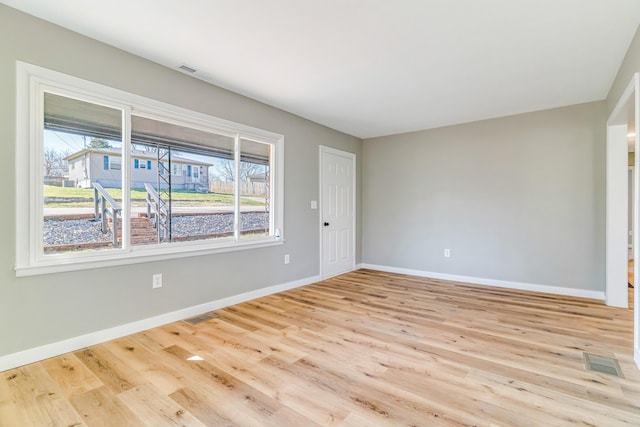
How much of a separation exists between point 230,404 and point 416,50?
2906 mm

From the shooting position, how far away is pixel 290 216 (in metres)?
4.23

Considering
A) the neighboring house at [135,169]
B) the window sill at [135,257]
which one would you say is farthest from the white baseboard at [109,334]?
the neighboring house at [135,169]

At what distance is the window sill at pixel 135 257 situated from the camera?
219cm

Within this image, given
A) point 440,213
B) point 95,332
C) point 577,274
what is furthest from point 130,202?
point 577,274

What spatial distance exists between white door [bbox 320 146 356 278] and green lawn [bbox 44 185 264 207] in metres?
1.29

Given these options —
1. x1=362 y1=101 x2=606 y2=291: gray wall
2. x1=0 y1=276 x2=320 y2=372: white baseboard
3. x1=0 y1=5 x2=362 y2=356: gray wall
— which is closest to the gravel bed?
x1=0 y1=5 x2=362 y2=356: gray wall

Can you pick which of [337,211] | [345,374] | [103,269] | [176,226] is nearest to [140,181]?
[176,226]

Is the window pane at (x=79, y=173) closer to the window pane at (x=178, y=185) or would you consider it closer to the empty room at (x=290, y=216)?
the empty room at (x=290, y=216)

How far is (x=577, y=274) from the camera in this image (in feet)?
12.6

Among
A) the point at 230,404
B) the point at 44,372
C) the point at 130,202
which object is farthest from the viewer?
the point at 130,202

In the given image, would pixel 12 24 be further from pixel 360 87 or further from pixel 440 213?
pixel 440 213

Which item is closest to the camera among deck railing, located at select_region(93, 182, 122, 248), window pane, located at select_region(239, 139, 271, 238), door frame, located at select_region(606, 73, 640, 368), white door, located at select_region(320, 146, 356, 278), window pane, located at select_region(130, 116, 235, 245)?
deck railing, located at select_region(93, 182, 122, 248)

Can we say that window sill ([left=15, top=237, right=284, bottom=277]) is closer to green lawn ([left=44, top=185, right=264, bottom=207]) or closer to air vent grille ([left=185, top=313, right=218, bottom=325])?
green lawn ([left=44, top=185, right=264, bottom=207])

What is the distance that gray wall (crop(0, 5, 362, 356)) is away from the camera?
2.06 meters
